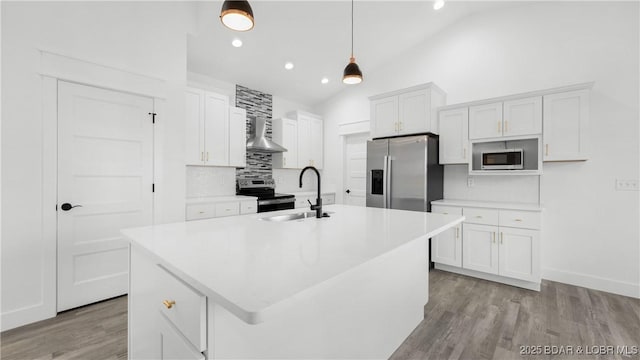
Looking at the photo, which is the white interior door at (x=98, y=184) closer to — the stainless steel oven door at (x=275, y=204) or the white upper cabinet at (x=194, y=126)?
the white upper cabinet at (x=194, y=126)

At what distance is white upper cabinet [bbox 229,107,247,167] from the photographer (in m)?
4.12

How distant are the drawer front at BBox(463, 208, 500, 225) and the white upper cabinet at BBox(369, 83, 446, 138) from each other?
116cm

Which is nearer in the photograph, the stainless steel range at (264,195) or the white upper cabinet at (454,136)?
the white upper cabinet at (454,136)

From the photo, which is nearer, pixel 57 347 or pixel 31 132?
pixel 57 347

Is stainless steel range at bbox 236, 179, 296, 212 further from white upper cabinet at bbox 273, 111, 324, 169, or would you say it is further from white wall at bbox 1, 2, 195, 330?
white wall at bbox 1, 2, 195, 330

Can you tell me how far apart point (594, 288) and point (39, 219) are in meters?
5.47

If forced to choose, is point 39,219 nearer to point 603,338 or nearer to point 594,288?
point 603,338

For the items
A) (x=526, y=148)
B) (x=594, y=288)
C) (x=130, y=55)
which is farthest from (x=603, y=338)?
(x=130, y=55)

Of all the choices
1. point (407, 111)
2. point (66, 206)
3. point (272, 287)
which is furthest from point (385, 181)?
point (66, 206)

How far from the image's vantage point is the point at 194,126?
146 inches

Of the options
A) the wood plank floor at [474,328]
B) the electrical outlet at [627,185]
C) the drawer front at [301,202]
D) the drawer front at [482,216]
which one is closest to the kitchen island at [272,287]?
the wood plank floor at [474,328]

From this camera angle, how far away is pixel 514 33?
3561 mm

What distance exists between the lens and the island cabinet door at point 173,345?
91 cm

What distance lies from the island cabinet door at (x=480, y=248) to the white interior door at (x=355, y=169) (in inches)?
82.2
